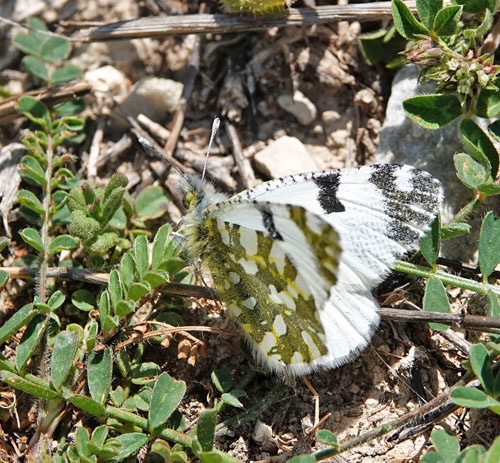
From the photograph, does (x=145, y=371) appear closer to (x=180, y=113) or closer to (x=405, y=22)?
(x=180, y=113)

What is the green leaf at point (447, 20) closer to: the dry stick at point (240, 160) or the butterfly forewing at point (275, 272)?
the dry stick at point (240, 160)

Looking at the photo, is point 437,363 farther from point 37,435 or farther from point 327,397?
point 37,435

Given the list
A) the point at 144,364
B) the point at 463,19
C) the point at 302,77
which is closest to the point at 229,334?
the point at 144,364

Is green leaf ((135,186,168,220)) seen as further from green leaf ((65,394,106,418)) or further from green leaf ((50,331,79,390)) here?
green leaf ((65,394,106,418))

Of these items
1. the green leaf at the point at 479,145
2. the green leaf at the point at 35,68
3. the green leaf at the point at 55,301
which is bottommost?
the green leaf at the point at 55,301

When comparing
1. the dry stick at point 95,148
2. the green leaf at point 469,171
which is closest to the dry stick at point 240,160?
the dry stick at point 95,148

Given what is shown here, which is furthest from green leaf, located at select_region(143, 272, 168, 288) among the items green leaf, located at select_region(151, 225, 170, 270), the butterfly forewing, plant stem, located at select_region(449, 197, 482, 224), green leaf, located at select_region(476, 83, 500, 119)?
green leaf, located at select_region(476, 83, 500, 119)
